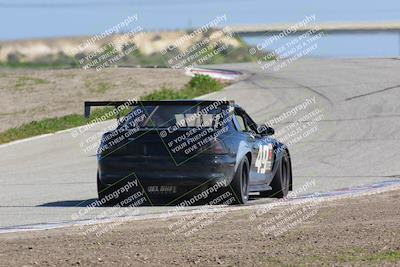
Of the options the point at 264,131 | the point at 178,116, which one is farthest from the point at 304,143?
the point at 178,116

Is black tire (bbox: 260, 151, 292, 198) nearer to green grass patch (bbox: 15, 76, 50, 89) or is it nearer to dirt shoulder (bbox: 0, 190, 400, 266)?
dirt shoulder (bbox: 0, 190, 400, 266)

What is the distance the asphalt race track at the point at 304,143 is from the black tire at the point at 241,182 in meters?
0.46

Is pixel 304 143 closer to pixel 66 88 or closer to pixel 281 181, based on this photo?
pixel 281 181

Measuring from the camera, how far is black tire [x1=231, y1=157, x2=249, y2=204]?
14.6 metres

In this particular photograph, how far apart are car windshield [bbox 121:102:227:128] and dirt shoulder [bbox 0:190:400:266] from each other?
209cm

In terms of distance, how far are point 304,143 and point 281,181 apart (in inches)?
366

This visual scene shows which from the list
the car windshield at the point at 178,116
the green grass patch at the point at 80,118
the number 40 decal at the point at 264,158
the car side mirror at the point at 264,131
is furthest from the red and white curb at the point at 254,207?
the green grass patch at the point at 80,118

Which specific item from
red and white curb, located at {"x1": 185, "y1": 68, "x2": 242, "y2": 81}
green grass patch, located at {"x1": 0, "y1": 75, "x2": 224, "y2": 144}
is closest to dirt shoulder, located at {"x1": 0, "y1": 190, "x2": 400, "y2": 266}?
green grass patch, located at {"x1": 0, "y1": 75, "x2": 224, "y2": 144}

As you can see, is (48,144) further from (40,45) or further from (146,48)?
(146,48)

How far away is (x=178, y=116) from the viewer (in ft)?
49.1

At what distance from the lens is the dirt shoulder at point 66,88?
3441cm

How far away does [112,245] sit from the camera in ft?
34.2

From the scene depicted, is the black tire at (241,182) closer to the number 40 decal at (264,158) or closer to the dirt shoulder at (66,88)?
the number 40 decal at (264,158)

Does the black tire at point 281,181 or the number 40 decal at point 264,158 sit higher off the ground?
the number 40 decal at point 264,158
